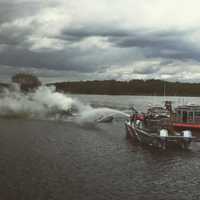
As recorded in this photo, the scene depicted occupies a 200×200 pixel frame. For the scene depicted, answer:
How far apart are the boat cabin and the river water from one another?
57.9 feet

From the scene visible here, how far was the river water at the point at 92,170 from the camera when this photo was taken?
29873 millimetres

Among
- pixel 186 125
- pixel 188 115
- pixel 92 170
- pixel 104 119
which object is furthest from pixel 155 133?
pixel 104 119

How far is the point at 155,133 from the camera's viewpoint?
5272 centimetres

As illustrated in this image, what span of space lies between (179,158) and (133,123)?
15.9 metres

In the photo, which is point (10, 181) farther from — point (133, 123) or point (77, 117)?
point (77, 117)

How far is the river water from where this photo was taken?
29873mm

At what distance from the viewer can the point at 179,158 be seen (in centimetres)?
4356

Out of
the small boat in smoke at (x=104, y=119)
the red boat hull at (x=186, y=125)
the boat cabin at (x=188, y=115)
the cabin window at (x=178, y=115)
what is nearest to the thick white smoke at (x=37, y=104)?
the small boat in smoke at (x=104, y=119)

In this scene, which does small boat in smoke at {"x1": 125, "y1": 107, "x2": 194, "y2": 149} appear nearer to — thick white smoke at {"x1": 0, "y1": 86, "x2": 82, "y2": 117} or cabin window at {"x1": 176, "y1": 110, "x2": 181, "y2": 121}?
cabin window at {"x1": 176, "y1": 110, "x2": 181, "y2": 121}

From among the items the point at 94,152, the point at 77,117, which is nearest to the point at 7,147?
the point at 94,152

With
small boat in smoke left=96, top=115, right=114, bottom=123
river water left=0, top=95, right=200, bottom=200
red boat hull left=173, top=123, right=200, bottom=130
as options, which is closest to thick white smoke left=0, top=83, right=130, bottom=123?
small boat in smoke left=96, top=115, right=114, bottom=123

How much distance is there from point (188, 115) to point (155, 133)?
20468mm

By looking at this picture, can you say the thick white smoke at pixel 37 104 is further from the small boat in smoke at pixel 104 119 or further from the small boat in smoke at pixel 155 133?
the small boat in smoke at pixel 155 133

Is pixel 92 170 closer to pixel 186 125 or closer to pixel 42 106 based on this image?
pixel 186 125
